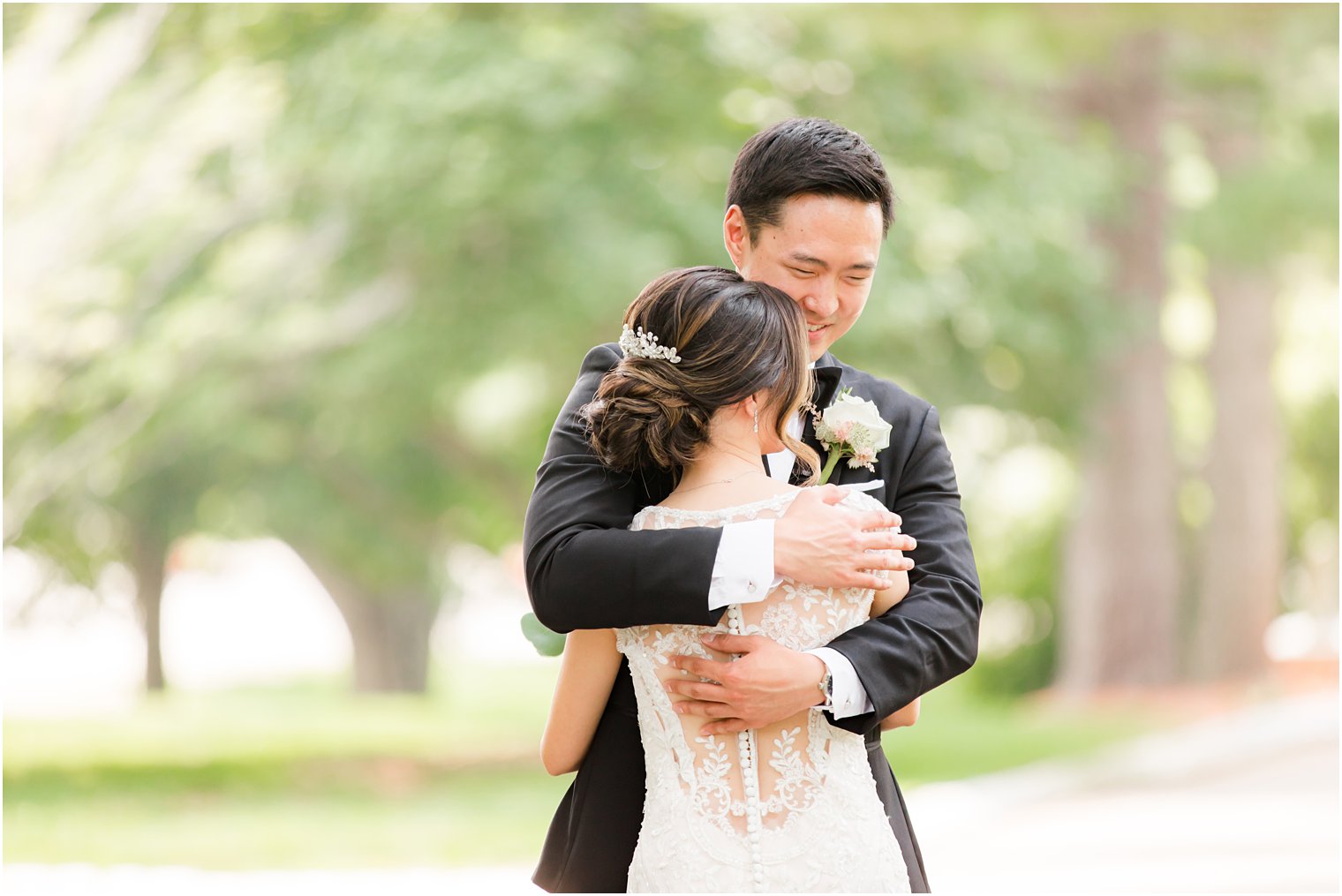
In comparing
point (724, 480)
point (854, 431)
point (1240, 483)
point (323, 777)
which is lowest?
point (724, 480)

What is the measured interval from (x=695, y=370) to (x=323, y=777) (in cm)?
1247

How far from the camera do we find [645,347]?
295 cm

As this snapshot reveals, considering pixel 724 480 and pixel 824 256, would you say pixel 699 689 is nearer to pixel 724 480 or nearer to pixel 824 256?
pixel 724 480

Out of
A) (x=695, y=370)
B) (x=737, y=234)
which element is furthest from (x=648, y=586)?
(x=737, y=234)

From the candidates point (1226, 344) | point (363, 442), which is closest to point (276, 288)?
point (363, 442)

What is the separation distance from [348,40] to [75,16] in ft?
5.39

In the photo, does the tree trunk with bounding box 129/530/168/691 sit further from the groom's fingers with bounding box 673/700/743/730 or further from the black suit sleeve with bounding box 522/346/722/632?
the groom's fingers with bounding box 673/700/743/730

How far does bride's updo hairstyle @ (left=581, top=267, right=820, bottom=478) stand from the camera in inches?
114

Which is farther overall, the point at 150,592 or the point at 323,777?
the point at 150,592

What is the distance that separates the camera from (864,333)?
35.6ft

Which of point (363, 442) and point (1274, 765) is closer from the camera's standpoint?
point (1274, 765)

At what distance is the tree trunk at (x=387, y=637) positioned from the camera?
2667 cm

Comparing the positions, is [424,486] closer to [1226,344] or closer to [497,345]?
[497,345]

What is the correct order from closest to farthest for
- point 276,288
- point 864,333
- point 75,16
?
point 75,16 → point 864,333 → point 276,288
